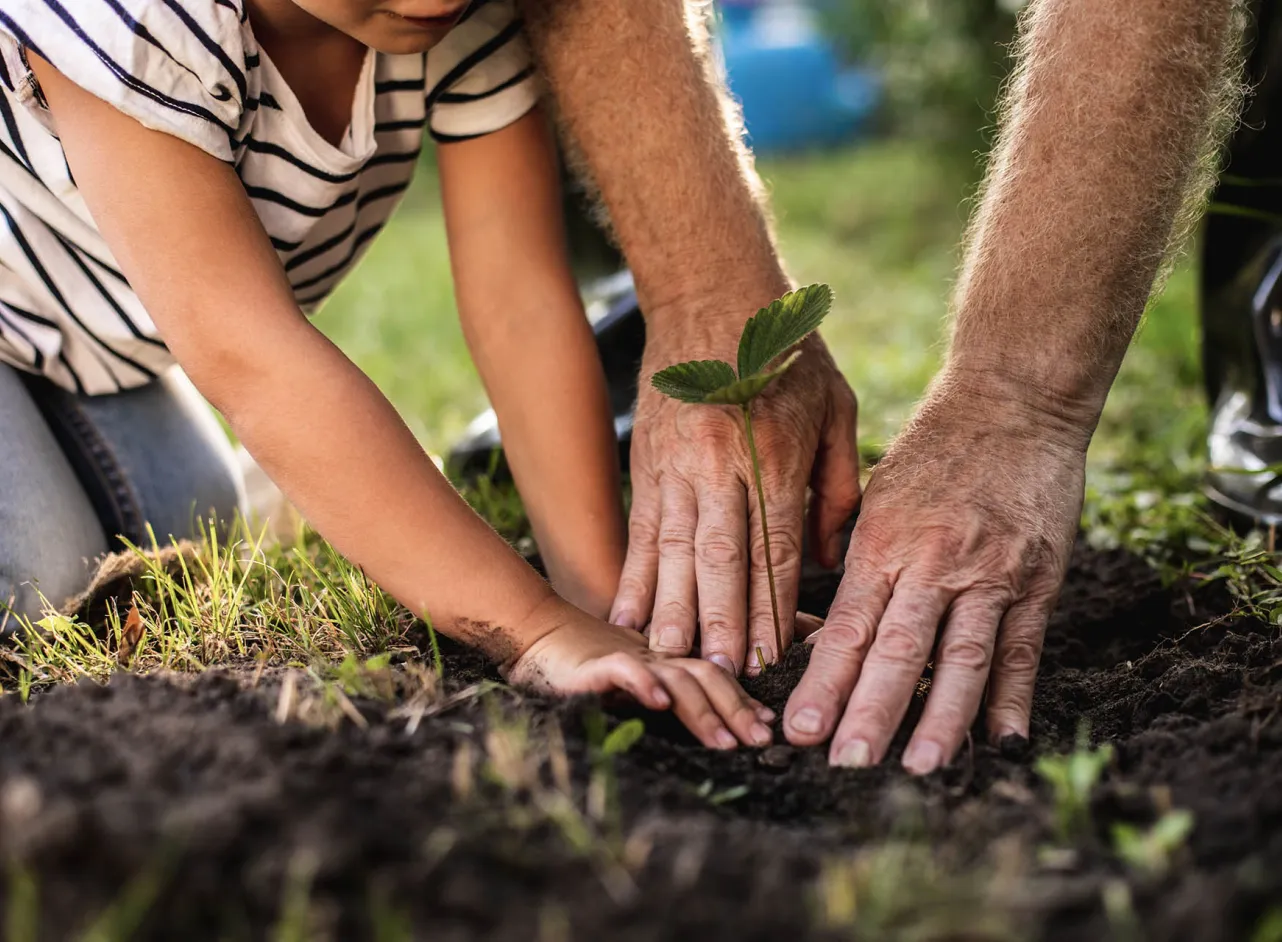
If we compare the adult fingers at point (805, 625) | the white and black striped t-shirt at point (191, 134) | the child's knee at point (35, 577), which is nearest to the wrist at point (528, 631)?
the adult fingers at point (805, 625)

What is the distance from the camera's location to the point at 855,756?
120 cm

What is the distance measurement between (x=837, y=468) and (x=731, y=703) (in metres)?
0.49

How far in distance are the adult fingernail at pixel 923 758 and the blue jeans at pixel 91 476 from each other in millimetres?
1265

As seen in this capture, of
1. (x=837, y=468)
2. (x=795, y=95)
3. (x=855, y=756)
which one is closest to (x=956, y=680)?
(x=855, y=756)

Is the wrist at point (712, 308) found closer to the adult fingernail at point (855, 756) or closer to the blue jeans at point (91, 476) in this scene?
the adult fingernail at point (855, 756)

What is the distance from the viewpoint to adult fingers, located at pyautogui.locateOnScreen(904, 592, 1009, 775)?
1194 millimetres

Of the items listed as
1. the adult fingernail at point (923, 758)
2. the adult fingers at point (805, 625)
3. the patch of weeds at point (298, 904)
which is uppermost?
the patch of weeds at point (298, 904)

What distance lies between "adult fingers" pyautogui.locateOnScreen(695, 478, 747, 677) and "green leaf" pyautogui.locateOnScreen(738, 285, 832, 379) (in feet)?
0.66

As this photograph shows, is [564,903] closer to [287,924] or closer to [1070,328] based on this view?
[287,924]

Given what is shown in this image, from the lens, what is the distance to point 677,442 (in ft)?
5.29

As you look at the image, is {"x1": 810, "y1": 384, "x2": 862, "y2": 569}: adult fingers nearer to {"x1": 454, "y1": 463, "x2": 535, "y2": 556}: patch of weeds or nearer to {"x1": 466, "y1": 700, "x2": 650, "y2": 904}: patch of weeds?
{"x1": 454, "y1": 463, "x2": 535, "y2": 556}: patch of weeds

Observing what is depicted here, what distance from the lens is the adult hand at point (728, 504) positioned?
1486 mm

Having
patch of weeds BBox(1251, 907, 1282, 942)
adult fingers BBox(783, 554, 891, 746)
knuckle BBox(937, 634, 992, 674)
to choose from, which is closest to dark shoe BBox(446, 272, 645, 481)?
adult fingers BBox(783, 554, 891, 746)

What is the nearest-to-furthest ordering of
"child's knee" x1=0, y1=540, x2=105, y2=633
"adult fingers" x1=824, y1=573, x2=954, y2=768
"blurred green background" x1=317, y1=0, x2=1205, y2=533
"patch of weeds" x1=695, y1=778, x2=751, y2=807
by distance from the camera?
1. "patch of weeds" x1=695, y1=778, x2=751, y2=807
2. "adult fingers" x1=824, y1=573, x2=954, y2=768
3. "child's knee" x1=0, y1=540, x2=105, y2=633
4. "blurred green background" x1=317, y1=0, x2=1205, y2=533
